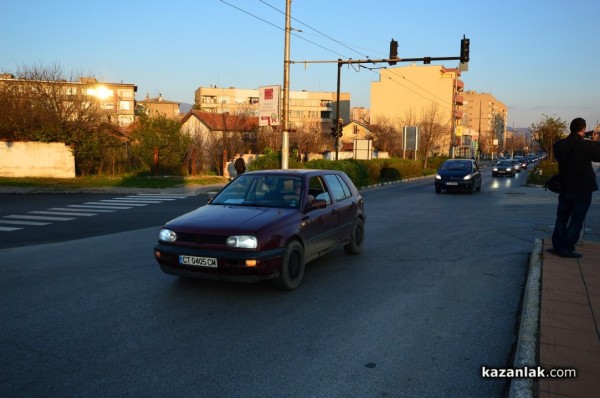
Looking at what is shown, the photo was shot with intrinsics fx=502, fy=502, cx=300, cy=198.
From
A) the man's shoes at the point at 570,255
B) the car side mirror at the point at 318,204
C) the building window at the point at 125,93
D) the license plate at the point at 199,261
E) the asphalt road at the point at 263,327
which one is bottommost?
the asphalt road at the point at 263,327

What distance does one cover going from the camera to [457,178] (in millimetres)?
23453

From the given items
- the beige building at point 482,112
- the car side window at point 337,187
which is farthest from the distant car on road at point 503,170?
the beige building at point 482,112

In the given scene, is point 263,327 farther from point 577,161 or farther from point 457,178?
point 457,178

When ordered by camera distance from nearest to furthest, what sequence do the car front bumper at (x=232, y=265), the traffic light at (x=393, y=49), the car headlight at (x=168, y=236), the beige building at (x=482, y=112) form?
the car front bumper at (x=232, y=265) < the car headlight at (x=168, y=236) < the traffic light at (x=393, y=49) < the beige building at (x=482, y=112)

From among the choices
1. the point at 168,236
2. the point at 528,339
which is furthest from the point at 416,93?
the point at 528,339

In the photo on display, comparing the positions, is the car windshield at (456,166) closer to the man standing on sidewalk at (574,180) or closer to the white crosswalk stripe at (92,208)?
the white crosswalk stripe at (92,208)

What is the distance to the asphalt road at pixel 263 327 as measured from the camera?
3812 mm

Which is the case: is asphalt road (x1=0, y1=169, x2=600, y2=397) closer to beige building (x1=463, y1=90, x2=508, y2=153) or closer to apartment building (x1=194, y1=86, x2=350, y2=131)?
apartment building (x1=194, y1=86, x2=350, y2=131)

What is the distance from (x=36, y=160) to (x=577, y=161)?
25783mm

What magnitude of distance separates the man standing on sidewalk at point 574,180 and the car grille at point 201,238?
16.4ft

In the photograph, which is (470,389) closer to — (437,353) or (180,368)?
(437,353)

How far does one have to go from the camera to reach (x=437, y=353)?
438 centimetres

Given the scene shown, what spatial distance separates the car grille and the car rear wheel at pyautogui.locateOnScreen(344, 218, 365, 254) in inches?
127

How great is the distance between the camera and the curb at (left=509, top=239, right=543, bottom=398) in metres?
3.49
